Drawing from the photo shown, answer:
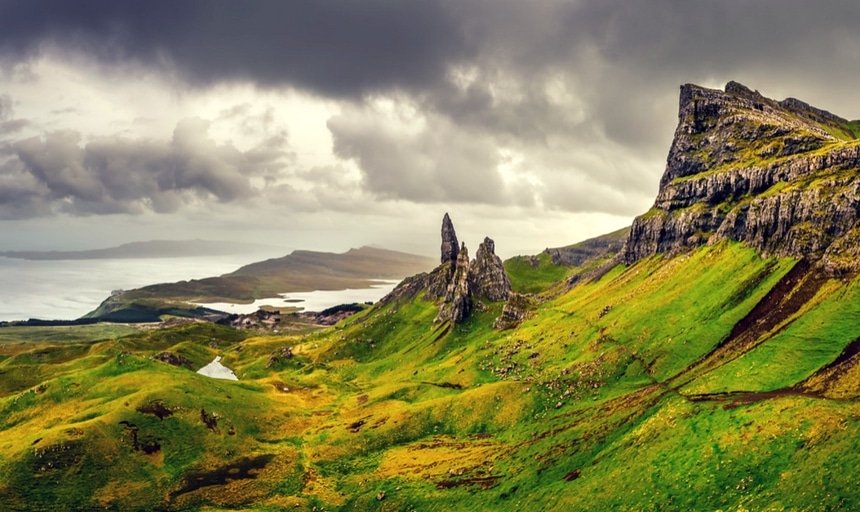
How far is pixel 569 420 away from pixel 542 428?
5.92 metres

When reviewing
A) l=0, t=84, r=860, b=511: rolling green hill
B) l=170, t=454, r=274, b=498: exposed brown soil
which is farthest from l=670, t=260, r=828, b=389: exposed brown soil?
l=170, t=454, r=274, b=498: exposed brown soil

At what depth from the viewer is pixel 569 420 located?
10225 centimetres

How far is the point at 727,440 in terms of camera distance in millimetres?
71500

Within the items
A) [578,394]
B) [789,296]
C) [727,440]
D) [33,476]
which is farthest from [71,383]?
[789,296]

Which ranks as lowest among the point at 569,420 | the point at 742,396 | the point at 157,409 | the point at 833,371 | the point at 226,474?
the point at 226,474

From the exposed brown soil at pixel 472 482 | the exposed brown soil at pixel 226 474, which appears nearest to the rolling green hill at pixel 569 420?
the exposed brown soil at pixel 472 482

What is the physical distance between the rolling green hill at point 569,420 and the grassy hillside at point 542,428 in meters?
0.44

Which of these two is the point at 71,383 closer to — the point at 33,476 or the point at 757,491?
the point at 33,476

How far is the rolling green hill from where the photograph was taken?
69.2 m

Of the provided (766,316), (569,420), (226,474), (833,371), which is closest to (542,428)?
(569,420)

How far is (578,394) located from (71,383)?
438ft

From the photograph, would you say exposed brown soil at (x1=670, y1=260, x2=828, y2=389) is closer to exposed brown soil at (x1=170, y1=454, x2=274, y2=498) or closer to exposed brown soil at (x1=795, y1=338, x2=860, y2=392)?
exposed brown soil at (x1=795, y1=338, x2=860, y2=392)

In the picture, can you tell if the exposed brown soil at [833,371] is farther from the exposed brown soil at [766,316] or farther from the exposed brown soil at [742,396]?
the exposed brown soil at [766,316]

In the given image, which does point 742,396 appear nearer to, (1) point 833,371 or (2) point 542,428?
(1) point 833,371
